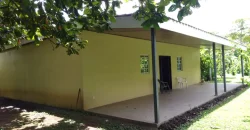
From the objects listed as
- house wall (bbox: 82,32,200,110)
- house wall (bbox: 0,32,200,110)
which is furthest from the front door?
house wall (bbox: 82,32,200,110)

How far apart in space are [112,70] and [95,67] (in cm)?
92

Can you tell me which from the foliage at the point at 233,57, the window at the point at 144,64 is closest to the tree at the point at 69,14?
the foliage at the point at 233,57

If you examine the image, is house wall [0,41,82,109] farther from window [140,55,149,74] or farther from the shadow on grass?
window [140,55,149,74]

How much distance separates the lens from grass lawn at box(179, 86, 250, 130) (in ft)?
17.6

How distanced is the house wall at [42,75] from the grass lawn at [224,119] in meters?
3.84

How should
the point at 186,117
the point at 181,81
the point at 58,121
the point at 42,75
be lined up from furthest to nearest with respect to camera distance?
the point at 181,81
the point at 42,75
the point at 58,121
the point at 186,117

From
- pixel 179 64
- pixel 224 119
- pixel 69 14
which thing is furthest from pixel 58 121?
pixel 179 64

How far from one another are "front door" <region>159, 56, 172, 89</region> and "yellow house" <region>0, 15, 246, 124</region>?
377 millimetres

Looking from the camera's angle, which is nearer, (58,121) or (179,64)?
(58,121)

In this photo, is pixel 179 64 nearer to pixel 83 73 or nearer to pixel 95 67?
pixel 95 67

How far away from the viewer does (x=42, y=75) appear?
9.48 meters

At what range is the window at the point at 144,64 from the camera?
1074 cm

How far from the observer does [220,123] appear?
561 centimetres

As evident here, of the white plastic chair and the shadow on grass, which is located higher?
the white plastic chair
